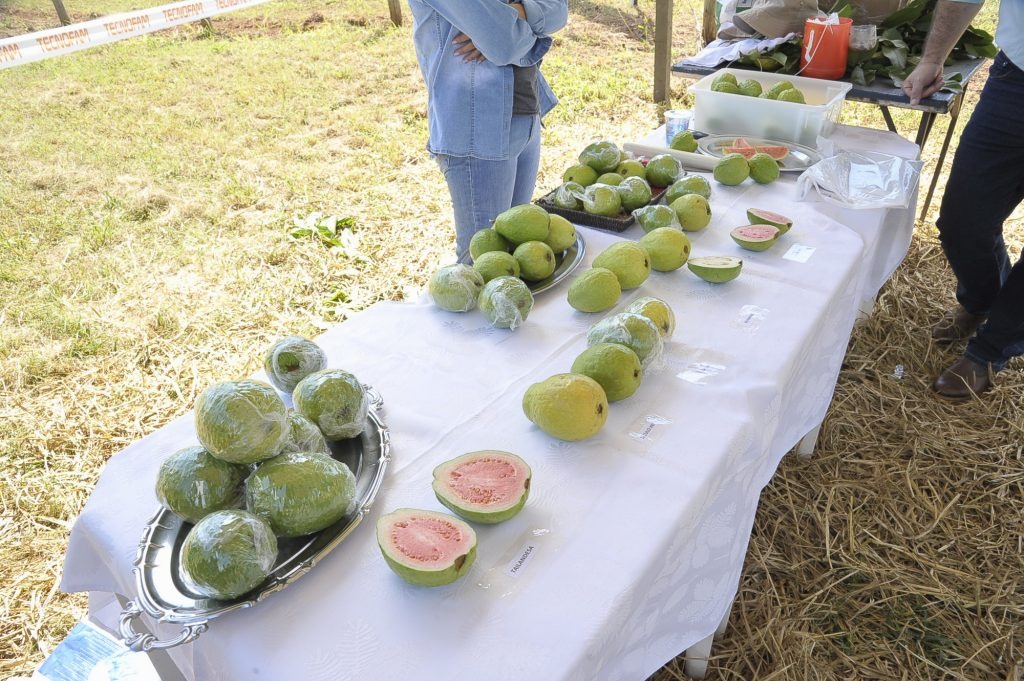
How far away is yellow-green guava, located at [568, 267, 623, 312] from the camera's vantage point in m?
1.56

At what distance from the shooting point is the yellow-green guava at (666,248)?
171cm

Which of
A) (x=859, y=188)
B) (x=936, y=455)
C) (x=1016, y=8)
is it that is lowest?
(x=936, y=455)

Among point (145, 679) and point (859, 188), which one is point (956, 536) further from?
point (145, 679)

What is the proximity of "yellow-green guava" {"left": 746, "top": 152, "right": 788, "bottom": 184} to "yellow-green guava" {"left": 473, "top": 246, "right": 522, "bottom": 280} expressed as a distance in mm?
1070

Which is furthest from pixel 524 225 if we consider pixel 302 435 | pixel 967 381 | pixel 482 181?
pixel 967 381

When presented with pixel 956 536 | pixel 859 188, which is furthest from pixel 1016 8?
pixel 956 536

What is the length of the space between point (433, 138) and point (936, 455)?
7.22 ft

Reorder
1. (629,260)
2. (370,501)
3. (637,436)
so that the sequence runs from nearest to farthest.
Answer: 1. (370,501)
2. (637,436)
3. (629,260)

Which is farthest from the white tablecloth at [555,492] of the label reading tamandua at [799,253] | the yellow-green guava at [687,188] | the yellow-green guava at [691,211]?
the yellow-green guava at [687,188]

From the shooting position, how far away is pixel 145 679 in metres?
1.51

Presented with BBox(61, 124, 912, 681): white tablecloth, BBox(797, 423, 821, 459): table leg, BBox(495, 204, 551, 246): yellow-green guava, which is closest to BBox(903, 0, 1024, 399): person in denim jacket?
BBox(797, 423, 821, 459): table leg

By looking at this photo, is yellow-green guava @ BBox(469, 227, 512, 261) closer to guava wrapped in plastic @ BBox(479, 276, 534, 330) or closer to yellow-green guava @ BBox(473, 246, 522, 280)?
yellow-green guava @ BBox(473, 246, 522, 280)

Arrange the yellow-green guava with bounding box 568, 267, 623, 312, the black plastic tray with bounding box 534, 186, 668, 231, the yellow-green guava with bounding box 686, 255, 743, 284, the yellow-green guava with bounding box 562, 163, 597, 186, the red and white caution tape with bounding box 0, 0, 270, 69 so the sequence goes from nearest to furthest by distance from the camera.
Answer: the yellow-green guava with bounding box 568, 267, 623, 312, the yellow-green guava with bounding box 686, 255, 743, 284, the black plastic tray with bounding box 534, 186, 668, 231, the yellow-green guava with bounding box 562, 163, 597, 186, the red and white caution tape with bounding box 0, 0, 270, 69

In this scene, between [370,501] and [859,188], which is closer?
[370,501]
